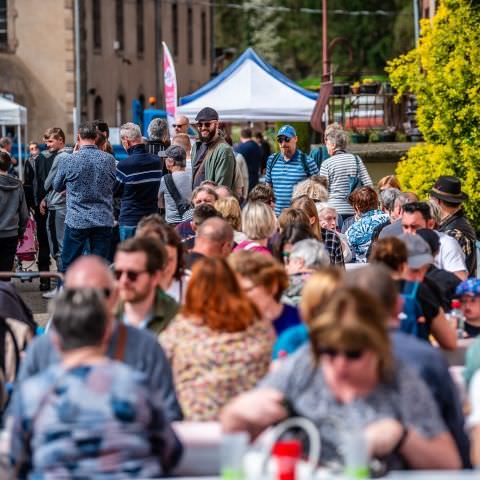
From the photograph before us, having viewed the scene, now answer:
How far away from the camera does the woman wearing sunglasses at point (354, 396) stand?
5.56 metres

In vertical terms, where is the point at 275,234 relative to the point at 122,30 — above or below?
below

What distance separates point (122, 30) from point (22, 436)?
52504mm

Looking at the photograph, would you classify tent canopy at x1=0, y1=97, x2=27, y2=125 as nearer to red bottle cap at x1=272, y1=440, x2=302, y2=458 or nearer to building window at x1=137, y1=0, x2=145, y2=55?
red bottle cap at x1=272, y1=440, x2=302, y2=458

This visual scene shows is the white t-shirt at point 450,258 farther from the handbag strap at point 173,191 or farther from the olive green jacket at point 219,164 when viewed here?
the olive green jacket at point 219,164

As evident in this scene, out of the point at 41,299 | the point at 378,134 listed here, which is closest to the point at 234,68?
the point at 378,134

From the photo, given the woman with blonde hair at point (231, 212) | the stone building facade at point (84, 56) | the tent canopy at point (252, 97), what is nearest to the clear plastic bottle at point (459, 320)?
the woman with blonde hair at point (231, 212)

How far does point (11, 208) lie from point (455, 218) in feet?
16.8

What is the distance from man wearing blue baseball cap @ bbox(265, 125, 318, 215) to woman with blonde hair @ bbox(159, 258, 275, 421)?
906cm

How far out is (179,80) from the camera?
2530 inches

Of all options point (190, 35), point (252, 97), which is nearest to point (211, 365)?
point (252, 97)

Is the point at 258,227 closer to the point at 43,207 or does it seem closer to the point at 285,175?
the point at 285,175

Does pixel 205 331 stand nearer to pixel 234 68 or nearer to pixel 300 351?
pixel 300 351

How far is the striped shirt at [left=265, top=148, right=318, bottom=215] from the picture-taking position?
16.2 metres

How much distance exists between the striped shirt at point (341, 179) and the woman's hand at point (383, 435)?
399 inches
